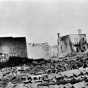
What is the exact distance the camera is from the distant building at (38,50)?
25.2 meters

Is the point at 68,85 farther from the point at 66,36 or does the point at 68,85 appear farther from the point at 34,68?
the point at 66,36

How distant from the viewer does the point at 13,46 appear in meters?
22.0

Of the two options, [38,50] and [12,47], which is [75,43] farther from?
[12,47]

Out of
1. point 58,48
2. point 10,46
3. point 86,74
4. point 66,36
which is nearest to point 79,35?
point 66,36

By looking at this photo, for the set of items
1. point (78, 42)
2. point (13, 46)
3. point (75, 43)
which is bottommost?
point (13, 46)

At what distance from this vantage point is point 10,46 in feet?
71.9

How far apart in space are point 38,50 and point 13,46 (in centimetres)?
513

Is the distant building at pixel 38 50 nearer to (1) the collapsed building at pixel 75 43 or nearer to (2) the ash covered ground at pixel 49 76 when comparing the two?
(1) the collapsed building at pixel 75 43

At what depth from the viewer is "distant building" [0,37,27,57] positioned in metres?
21.7

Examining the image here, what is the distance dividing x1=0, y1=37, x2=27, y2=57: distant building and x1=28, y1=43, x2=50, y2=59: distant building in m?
2.37

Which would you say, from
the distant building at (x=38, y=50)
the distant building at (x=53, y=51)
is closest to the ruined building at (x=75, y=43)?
the distant building at (x=53, y=51)

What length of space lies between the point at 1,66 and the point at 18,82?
6.13 meters

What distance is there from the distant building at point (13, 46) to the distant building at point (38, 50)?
2369mm

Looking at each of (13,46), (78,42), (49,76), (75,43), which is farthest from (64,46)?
(49,76)
